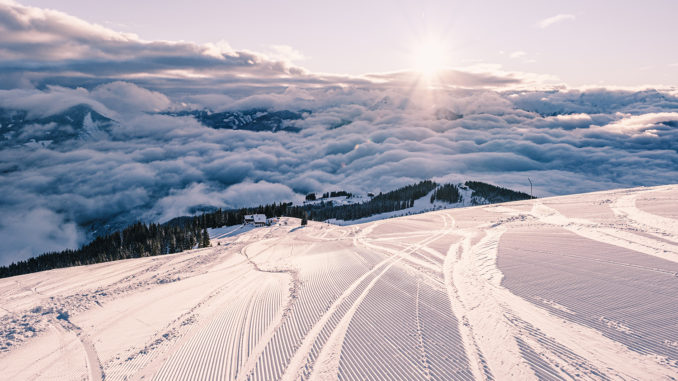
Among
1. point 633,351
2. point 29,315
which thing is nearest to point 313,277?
point 633,351

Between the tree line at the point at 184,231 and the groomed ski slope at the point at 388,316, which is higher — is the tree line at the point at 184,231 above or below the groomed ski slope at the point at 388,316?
below

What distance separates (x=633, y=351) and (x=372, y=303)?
21.8ft

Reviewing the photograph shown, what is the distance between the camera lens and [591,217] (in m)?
20.7

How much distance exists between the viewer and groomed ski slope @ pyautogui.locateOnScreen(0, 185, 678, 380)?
6.86m

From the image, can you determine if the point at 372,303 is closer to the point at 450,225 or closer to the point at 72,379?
the point at 72,379

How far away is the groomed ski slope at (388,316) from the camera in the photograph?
686cm

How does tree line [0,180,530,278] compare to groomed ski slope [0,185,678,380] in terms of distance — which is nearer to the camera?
groomed ski slope [0,185,678,380]

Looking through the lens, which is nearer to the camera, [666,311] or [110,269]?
[666,311]

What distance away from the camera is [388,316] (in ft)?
30.7

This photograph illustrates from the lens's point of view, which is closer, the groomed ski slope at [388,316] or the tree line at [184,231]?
the groomed ski slope at [388,316]

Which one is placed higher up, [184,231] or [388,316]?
[388,316]

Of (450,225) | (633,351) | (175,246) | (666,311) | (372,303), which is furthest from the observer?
(175,246)

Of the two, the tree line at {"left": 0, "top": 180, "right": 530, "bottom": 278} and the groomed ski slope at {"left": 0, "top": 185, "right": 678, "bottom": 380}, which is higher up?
the groomed ski slope at {"left": 0, "top": 185, "right": 678, "bottom": 380}

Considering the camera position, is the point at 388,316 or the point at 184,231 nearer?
the point at 388,316
